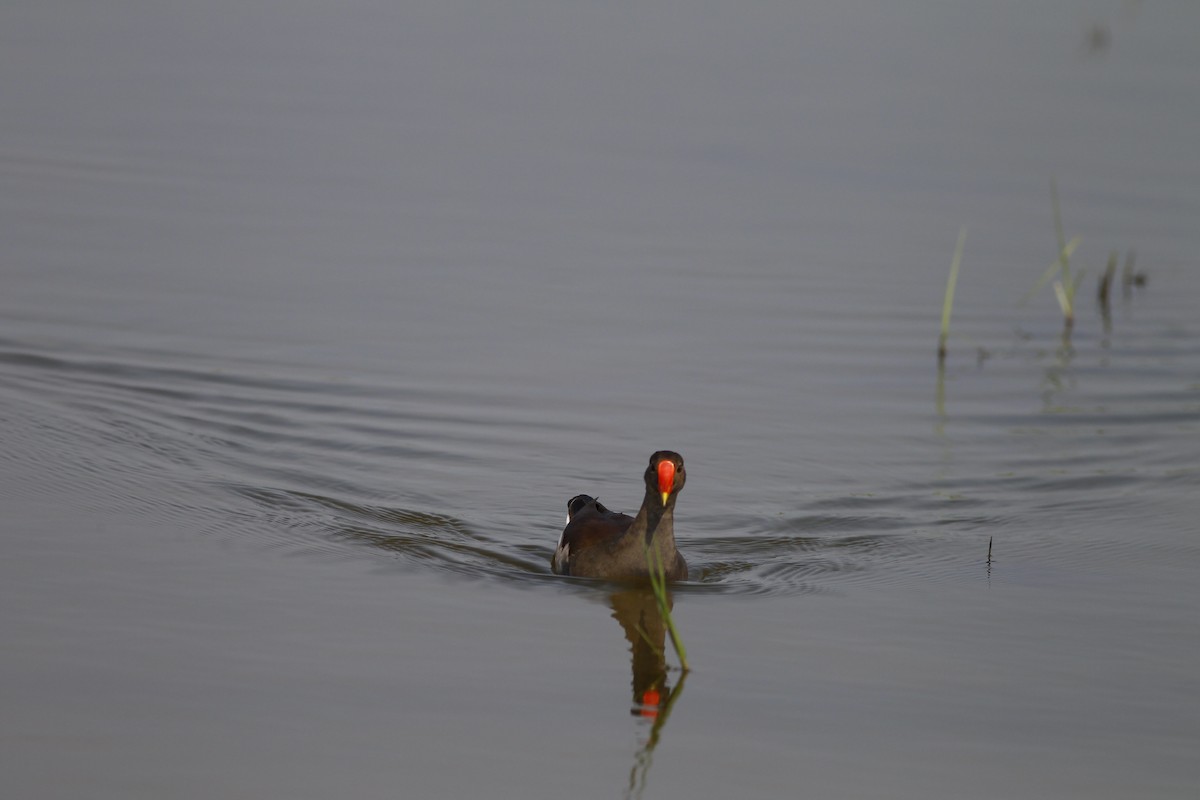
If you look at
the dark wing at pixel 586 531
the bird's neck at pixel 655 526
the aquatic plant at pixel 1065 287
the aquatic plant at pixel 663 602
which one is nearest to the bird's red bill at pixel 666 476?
the bird's neck at pixel 655 526

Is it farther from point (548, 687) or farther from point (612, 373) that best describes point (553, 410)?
point (548, 687)

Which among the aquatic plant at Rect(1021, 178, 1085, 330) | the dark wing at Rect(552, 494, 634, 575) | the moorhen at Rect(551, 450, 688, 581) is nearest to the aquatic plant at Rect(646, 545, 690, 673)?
the moorhen at Rect(551, 450, 688, 581)

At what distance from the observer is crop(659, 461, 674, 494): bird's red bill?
29.8 ft

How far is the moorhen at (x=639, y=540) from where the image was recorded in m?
9.16

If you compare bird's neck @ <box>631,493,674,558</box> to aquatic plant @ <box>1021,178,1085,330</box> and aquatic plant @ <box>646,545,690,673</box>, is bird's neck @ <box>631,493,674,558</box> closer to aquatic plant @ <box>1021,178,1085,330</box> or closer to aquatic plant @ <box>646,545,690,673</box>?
aquatic plant @ <box>646,545,690,673</box>

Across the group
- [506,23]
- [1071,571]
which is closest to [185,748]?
[1071,571]

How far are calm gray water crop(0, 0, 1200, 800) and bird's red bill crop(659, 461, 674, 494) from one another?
606mm

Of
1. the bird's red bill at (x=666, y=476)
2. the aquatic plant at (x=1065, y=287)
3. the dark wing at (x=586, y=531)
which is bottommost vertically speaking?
the dark wing at (x=586, y=531)

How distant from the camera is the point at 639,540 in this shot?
938 centimetres

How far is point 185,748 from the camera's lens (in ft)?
20.8

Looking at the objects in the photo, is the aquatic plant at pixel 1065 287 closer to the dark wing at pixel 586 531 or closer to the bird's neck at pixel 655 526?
the dark wing at pixel 586 531

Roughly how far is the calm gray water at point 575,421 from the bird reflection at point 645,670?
0.11ft

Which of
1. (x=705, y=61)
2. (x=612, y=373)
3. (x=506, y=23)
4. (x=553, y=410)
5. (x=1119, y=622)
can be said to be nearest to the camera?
(x=1119, y=622)

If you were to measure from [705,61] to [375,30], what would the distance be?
5891 mm
